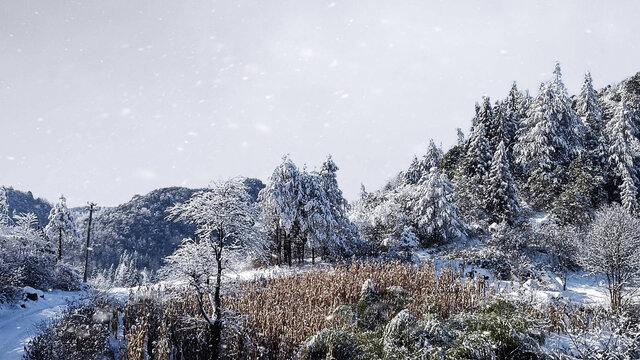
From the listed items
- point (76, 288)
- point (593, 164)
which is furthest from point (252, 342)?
point (593, 164)

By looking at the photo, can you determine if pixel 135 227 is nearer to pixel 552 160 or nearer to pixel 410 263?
pixel 552 160

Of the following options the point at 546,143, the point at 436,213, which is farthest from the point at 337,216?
the point at 546,143

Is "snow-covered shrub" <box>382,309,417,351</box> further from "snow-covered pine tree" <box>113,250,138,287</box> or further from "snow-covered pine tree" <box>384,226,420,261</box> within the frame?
"snow-covered pine tree" <box>113,250,138,287</box>

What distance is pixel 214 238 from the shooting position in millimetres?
7492

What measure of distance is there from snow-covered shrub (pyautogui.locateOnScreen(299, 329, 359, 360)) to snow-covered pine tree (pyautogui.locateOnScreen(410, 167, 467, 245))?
23.3 meters

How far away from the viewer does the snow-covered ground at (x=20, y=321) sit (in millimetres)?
8680

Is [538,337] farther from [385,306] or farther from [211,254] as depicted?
[211,254]

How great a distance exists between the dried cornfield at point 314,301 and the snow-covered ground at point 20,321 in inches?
200

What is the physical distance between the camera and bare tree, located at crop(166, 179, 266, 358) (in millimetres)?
6984

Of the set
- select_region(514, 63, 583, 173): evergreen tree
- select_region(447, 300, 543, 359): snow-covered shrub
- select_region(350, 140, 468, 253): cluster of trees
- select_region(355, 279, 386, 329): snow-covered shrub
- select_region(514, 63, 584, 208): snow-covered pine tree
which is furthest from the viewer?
select_region(514, 63, 583, 173): evergreen tree

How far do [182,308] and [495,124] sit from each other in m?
40.8

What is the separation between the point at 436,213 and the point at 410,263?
45.0 feet

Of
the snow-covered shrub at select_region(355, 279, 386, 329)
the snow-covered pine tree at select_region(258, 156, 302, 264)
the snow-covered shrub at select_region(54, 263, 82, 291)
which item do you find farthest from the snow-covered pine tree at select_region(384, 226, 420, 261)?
the snow-covered shrub at select_region(54, 263, 82, 291)

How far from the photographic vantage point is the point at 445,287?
10828 mm
